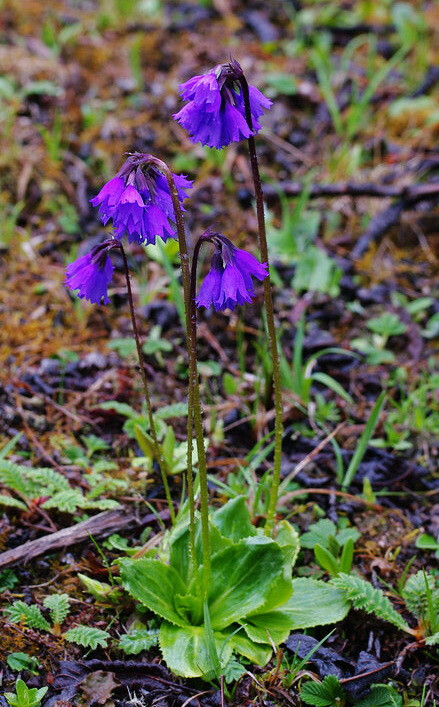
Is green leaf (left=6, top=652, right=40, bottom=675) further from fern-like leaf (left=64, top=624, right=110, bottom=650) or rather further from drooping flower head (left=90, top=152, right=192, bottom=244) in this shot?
drooping flower head (left=90, top=152, right=192, bottom=244)

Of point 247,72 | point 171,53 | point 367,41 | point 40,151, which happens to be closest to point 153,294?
point 40,151

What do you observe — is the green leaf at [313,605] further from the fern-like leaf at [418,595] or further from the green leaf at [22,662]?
the green leaf at [22,662]

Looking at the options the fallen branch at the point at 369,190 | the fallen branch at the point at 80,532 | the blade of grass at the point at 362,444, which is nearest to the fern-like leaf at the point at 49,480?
the fallen branch at the point at 80,532

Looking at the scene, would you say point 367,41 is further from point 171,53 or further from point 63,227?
point 63,227

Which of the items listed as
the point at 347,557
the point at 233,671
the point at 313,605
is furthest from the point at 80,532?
the point at 347,557

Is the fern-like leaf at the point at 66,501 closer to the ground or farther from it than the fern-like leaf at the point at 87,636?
farther from it
